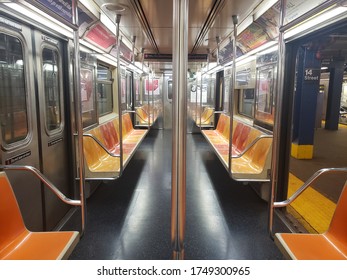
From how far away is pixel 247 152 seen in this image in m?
4.46

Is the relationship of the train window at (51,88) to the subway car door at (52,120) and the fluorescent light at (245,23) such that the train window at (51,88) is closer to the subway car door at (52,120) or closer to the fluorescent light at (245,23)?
the subway car door at (52,120)

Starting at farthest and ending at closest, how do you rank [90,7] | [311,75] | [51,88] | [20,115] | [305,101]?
[305,101] < [311,75] < [90,7] < [51,88] < [20,115]

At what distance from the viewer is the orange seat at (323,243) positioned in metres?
→ 1.79

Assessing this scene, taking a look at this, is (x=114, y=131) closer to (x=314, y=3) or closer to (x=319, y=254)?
(x=314, y=3)

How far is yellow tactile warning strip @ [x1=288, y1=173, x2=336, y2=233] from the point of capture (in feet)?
10.2

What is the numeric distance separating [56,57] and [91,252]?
2.02m

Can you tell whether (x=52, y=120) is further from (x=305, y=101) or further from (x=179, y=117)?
(x=305, y=101)

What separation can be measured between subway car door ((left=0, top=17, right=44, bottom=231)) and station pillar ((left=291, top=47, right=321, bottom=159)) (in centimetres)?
492

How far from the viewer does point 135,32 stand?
197 inches

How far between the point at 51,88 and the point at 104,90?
2.67m

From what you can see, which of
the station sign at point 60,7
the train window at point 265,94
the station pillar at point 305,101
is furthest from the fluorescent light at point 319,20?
the station pillar at point 305,101

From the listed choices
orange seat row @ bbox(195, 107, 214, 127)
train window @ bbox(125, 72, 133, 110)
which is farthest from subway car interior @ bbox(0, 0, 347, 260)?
orange seat row @ bbox(195, 107, 214, 127)

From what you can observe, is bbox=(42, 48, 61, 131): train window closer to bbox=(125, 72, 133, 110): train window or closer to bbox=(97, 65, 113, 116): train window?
bbox=(97, 65, 113, 116): train window

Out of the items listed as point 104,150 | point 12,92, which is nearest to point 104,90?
point 104,150
